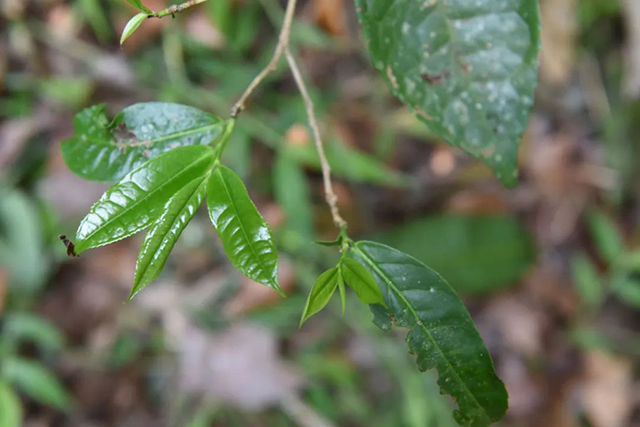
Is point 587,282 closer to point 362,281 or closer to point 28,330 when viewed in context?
point 362,281

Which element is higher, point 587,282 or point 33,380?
point 33,380

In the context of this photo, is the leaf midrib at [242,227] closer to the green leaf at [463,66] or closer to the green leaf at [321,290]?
the green leaf at [321,290]

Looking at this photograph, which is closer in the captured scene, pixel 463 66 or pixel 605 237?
pixel 463 66

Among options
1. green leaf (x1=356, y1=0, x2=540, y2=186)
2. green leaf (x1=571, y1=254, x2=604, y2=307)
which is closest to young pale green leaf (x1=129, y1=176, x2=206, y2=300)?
green leaf (x1=356, y1=0, x2=540, y2=186)

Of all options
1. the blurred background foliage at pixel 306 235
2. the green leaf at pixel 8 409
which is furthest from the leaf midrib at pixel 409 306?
the green leaf at pixel 8 409

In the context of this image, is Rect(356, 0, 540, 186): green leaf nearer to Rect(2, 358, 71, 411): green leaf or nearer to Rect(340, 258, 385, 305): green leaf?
Rect(340, 258, 385, 305): green leaf

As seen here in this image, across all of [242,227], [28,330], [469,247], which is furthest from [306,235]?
[242,227]

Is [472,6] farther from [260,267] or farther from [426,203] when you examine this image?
[426,203]
